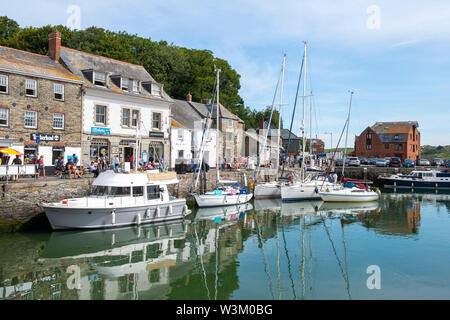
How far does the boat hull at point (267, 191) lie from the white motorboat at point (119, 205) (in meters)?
12.1

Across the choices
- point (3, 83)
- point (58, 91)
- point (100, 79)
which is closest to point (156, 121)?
point (100, 79)

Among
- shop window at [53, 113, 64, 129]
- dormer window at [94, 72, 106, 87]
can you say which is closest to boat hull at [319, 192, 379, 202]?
dormer window at [94, 72, 106, 87]

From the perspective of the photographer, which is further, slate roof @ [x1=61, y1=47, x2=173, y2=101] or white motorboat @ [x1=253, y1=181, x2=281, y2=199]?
white motorboat @ [x1=253, y1=181, x2=281, y2=199]

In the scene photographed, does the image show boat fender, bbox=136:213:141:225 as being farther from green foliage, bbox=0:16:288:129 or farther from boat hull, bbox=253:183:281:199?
green foliage, bbox=0:16:288:129

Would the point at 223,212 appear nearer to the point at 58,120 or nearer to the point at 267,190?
the point at 267,190

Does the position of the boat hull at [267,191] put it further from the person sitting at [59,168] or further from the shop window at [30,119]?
the shop window at [30,119]

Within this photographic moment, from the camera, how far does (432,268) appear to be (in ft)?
48.5

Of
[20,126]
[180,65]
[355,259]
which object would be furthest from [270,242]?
[180,65]

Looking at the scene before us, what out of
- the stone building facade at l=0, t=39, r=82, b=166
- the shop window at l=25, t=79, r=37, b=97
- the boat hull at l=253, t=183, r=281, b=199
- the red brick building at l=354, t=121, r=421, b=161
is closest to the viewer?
the stone building facade at l=0, t=39, r=82, b=166

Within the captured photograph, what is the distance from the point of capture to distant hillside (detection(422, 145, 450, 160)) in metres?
129

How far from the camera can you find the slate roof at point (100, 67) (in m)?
29.2

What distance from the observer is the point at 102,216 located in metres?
19.5

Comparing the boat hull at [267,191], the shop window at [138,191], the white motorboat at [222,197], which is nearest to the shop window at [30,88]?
the shop window at [138,191]

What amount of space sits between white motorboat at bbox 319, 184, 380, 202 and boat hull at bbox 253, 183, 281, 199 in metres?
4.14
